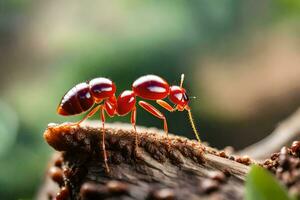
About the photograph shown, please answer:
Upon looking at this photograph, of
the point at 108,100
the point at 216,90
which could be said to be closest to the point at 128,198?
the point at 108,100

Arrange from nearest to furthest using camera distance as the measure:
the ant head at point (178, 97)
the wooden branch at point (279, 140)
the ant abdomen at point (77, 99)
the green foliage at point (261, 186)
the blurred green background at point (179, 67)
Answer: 1. the green foliage at point (261, 186)
2. the ant abdomen at point (77, 99)
3. the ant head at point (178, 97)
4. the wooden branch at point (279, 140)
5. the blurred green background at point (179, 67)

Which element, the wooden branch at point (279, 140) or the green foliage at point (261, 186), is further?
the wooden branch at point (279, 140)

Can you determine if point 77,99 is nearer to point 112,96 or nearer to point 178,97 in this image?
point 112,96

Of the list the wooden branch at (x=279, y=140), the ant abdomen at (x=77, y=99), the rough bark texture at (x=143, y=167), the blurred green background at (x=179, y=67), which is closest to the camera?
the rough bark texture at (x=143, y=167)

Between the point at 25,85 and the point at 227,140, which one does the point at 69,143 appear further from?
the point at 25,85

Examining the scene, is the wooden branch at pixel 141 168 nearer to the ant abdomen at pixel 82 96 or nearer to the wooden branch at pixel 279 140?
the ant abdomen at pixel 82 96

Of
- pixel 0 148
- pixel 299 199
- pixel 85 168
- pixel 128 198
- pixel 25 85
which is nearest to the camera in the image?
pixel 299 199

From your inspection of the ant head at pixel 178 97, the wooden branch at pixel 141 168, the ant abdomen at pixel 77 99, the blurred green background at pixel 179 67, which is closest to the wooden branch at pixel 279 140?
the ant head at pixel 178 97

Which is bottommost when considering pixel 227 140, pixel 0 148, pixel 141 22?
pixel 227 140

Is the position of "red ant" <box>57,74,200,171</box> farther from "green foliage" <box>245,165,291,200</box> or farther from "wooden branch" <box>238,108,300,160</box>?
"wooden branch" <box>238,108,300,160</box>

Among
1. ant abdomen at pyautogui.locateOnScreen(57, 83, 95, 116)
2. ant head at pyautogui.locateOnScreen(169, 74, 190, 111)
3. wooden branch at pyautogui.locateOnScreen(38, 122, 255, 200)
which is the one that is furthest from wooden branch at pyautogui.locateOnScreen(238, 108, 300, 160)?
ant abdomen at pyautogui.locateOnScreen(57, 83, 95, 116)
